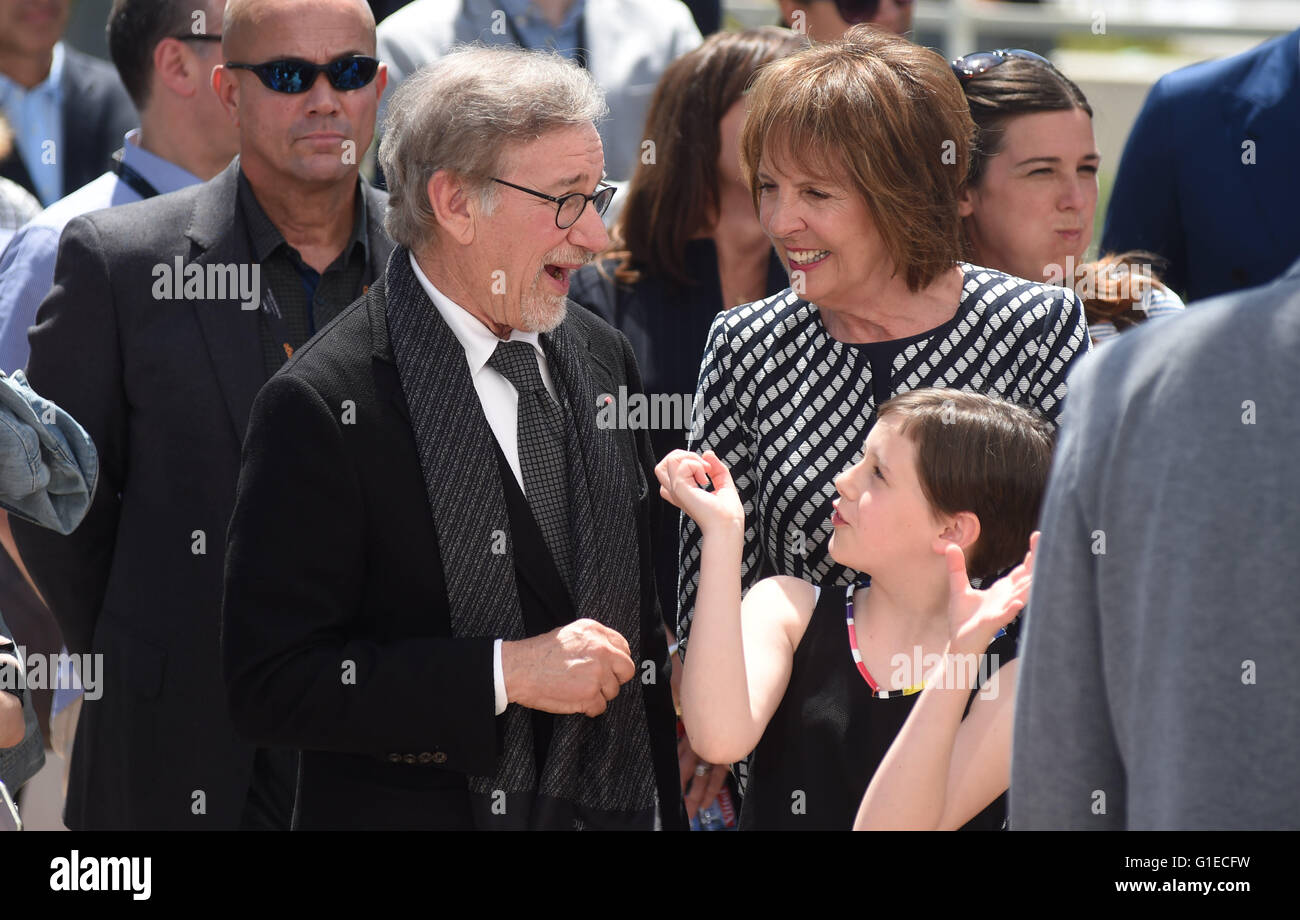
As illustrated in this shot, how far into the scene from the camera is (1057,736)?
141 cm

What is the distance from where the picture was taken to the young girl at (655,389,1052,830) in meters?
2.44

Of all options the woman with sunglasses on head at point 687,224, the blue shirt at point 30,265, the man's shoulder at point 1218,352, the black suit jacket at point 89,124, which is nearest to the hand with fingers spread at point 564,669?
the man's shoulder at point 1218,352

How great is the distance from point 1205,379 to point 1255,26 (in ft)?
30.2

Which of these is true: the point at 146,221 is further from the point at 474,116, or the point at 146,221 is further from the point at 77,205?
the point at 474,116

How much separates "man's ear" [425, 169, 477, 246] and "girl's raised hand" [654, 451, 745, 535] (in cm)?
52

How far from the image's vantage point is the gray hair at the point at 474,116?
8.52ft

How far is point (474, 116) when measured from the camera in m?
2.59

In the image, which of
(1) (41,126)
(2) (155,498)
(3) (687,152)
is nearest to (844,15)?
(3) (687,152)

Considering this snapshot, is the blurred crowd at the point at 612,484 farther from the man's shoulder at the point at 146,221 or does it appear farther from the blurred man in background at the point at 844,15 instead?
the blurred man in background at the point at 844,15

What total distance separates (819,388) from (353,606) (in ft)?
3.30

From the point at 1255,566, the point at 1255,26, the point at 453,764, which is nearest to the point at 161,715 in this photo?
the point at 453,764

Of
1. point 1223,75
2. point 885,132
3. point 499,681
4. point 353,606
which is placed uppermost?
point 1223,75

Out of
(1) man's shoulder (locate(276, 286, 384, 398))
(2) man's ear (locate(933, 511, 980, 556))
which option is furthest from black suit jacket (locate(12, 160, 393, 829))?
(2) man's ear (locate(933, 511, 980, 556))

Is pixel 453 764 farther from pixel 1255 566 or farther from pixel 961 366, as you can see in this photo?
pixel 1255 566
